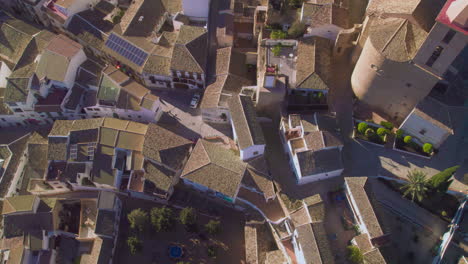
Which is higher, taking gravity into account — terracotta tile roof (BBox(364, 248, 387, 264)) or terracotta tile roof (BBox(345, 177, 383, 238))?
terracotta tile roof (BBox(345, 177, 383, 238))

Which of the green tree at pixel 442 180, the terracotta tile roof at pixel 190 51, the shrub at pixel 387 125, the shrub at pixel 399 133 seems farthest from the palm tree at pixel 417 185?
the terracotta tile roof at pixel 190 51

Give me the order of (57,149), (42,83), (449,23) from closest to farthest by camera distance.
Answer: (449,23) < (57,149) < (42,83)

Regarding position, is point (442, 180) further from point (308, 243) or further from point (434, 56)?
point (308, 243)

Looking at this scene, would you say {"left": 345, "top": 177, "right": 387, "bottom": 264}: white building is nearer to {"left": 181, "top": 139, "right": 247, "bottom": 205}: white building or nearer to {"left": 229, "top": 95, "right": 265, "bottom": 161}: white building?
{"left": 229, "top": 95, "right": 265, "bottom": 161}: white building

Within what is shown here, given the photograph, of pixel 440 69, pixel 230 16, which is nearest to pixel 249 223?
pixel 440 69

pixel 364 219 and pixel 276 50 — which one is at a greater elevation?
pixel 276 50

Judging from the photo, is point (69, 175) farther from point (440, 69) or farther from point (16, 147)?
point (440, 69)

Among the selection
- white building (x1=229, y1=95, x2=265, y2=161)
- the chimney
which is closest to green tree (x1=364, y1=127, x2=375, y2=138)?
white building (x1=229, y1=95, x2=265, y2=161)

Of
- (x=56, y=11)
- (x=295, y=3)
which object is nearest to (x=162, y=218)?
(x=295, y=3)
